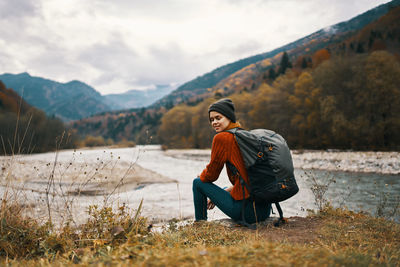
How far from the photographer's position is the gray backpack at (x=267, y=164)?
2635mm

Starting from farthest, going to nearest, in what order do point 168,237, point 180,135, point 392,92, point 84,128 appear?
point 84,128
point 180,135
point 392,92
point 168,237

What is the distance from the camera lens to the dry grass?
148cm

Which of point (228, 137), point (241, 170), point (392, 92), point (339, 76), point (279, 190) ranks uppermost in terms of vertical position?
point (339, 76)

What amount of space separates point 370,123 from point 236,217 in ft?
89.8

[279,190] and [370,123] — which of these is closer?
[279,190]

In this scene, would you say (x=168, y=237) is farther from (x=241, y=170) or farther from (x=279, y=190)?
(x=279, y=190)

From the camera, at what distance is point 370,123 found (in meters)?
24.1

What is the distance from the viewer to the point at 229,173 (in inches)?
120

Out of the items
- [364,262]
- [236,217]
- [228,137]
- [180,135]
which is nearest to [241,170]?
[228,137]

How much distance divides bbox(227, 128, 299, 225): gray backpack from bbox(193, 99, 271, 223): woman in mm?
126

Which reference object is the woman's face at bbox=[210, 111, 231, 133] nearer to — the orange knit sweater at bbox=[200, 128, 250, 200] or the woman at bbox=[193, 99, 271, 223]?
the woman at bbox=[193, 99, 271, 223]

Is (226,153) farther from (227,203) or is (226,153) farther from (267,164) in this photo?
(227,203)

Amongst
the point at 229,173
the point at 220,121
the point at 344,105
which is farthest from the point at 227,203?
the point at 344,105

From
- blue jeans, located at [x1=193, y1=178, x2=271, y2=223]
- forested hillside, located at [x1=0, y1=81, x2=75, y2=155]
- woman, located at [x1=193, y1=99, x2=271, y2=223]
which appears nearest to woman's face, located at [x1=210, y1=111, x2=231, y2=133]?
woman, located at [x1=193, y1=99, x2=271, y2=223]
